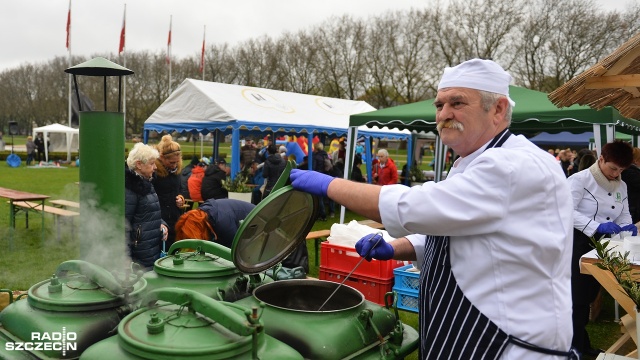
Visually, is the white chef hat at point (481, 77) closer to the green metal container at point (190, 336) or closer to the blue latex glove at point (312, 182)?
the blue latex glove at point (312, 182)

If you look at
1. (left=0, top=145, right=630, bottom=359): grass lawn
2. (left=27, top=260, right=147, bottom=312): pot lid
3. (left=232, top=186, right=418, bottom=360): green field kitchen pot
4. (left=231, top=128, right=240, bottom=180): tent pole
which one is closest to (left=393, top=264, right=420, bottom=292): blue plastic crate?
(left=0, top=145, right=630, bottom=359): grass lawn

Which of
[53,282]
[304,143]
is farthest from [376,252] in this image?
[304,143]

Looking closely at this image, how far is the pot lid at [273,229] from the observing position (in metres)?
1.93

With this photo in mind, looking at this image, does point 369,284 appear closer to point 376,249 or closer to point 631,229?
point 631,229

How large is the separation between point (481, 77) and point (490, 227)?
19.7 inches

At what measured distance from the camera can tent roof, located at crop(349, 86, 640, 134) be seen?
6.30 meters

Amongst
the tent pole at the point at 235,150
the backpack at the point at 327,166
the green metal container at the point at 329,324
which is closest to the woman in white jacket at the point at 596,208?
the green metal container at the point at 329,324

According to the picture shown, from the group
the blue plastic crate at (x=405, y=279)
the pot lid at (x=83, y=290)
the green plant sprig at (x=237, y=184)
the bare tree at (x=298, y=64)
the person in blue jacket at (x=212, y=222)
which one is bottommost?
the blue plastic crate at (x=405, y=279)

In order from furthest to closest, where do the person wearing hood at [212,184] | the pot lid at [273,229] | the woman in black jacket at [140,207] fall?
the person wearing hood at [212,184] < the woman in black jacket at [140,207] < the pot lid at [273,229]

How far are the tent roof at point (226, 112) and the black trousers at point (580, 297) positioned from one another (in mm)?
7308

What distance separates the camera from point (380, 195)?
1535mm

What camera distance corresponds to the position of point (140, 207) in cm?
386

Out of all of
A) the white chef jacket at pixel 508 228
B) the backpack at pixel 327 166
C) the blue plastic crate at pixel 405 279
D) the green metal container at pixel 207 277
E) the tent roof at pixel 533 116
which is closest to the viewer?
the white chef jacket at pixel 508 228

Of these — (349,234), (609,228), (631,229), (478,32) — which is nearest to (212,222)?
(349,234)
